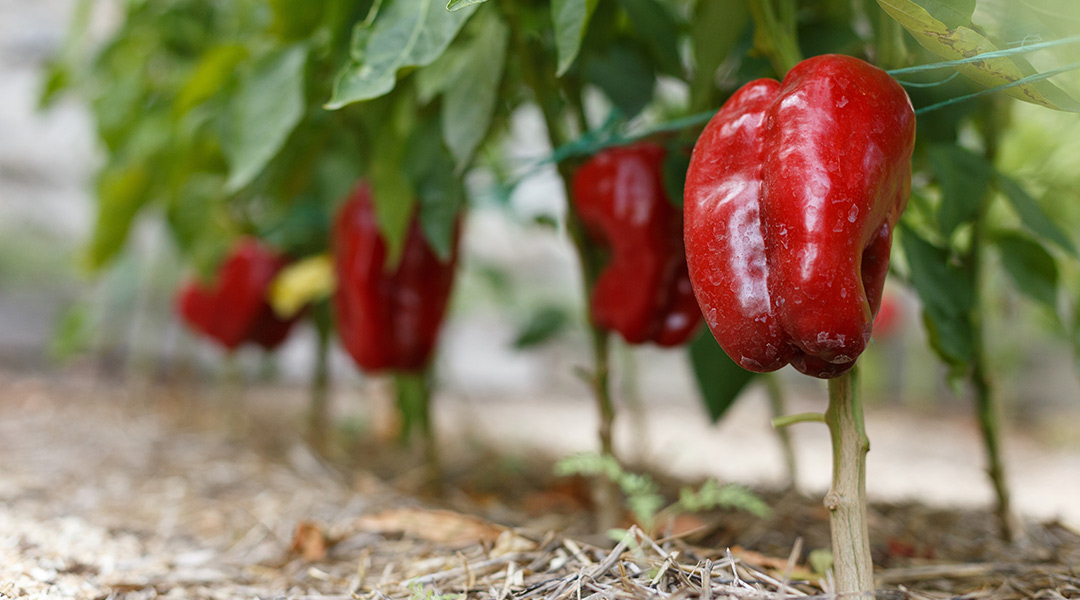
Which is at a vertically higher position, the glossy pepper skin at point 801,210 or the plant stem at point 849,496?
the glossy pepper skin at point 801,210

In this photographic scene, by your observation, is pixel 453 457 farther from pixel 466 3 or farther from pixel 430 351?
pixel 466 3

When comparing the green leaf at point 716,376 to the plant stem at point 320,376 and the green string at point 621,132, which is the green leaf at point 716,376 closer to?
the green string at point 621,132

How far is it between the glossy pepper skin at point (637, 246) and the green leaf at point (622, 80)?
57 mm

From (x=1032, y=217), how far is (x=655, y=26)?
1.43 feet

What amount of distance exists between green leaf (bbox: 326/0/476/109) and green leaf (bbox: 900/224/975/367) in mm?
469

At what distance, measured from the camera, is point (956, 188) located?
2.41ft

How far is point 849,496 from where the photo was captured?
559mm

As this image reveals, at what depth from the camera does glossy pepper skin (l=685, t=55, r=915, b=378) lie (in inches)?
19.6

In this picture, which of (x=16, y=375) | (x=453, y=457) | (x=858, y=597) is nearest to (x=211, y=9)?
(x=453, y=457)

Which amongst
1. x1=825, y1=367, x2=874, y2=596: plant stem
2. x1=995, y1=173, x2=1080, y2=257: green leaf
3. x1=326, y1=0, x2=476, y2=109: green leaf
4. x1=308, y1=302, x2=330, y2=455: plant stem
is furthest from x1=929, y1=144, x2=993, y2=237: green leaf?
x1=308, y1=302, x2=330, y2=455: plant stem

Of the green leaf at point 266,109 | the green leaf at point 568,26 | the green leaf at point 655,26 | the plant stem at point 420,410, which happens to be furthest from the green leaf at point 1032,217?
the plant stem at point 420,410

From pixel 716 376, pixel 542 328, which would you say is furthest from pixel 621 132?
pixel 542 328

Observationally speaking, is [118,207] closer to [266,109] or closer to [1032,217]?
[266,109]

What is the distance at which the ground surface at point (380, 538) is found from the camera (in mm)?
675
